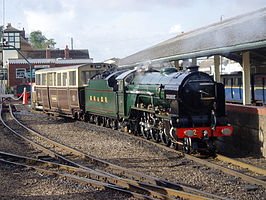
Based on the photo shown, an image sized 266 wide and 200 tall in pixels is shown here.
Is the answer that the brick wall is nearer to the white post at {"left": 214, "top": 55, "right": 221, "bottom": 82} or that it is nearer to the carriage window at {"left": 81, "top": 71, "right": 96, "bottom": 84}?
the white post at {"left": 214, "top": 55, "right": 221, "bottom": 82}

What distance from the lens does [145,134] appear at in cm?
1303

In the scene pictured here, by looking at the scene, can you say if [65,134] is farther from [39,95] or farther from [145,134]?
[39,95]

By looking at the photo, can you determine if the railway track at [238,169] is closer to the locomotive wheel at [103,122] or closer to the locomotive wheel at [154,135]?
the locomotive wheel at [154,135]

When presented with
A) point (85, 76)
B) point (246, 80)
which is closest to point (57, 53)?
point (85, 76)

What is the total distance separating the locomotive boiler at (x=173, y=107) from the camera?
10.1 meters

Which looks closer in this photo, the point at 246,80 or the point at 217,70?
the point at 246,80

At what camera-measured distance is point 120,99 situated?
14234 millimetres

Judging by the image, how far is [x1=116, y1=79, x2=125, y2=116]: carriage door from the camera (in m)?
13.9

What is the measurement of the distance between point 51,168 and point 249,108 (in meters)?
5.26

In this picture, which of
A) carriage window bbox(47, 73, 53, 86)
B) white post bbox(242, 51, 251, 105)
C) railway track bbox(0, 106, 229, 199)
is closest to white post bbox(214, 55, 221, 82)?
white post bbox(242, 51, 251, 105)

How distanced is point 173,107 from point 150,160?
1.70m

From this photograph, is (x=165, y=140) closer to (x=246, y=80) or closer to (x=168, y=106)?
(x=168, y=106)

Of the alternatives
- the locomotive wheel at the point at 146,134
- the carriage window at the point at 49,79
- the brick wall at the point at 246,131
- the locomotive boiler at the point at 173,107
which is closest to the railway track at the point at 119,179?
the locomotive boiler at the point at 173,107

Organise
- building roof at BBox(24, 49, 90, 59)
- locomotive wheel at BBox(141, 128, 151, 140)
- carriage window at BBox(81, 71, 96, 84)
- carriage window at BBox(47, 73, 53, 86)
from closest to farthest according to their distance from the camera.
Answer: locomotive wheel at BBox(141, 128, 151, 140) → carriage window at BBox(81, 71, 96, 84) → carriage window at BBox(47, 73, 53, 86) → building roof at BBox(24, 49, 90, 59)
